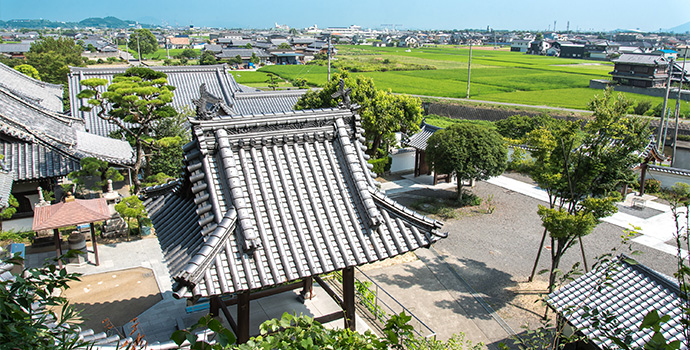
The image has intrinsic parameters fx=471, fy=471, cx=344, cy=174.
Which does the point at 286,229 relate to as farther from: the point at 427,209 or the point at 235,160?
the point at 427,209

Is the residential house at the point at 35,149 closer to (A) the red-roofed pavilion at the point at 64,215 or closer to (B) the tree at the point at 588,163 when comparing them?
(A) the red-roofed pavilion at the point at 64,215

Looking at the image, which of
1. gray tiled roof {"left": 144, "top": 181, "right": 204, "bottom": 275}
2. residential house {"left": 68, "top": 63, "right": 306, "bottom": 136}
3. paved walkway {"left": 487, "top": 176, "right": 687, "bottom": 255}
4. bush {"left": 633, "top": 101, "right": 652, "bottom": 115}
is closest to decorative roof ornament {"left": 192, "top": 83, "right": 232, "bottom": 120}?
gray tiled roof {"left": 144, "top": 181, "right": 204, "bottom": 275}

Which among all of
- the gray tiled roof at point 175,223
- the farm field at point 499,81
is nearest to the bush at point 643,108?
the farm field at point 499,81

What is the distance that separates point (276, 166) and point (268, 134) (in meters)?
0.76

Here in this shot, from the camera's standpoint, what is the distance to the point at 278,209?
33.8ft

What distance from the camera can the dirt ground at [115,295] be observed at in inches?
585

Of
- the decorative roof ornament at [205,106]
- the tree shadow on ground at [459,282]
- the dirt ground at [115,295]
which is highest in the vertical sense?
the decorative roof ornament at [205,106]

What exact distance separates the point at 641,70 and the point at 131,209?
7442cm

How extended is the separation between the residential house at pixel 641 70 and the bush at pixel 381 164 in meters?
54.5

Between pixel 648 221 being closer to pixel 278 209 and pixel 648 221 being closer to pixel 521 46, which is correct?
pixel 278 209

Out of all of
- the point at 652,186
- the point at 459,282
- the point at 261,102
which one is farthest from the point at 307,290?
the point at 652,186

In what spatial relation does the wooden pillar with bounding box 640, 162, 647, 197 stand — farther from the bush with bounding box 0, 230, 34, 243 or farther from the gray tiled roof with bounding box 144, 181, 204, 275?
the bush with bounding box 0, 230, 34, 243

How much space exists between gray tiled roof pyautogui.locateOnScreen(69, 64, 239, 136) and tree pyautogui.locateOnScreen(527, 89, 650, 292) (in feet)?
75.6

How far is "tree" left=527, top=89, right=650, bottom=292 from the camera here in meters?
15.6
